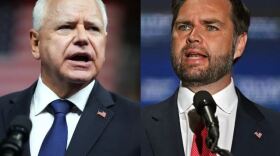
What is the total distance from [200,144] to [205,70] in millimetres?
348

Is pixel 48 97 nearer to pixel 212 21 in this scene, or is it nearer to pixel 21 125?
pixel 21 125

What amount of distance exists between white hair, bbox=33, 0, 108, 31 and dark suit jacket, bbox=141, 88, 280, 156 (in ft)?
1.64

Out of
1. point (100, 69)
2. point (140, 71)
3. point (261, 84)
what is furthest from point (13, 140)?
point (261, 84)

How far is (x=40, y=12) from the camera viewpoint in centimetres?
226

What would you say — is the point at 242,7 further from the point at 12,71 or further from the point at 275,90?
the point at 12,71

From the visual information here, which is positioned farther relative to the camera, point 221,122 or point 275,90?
point 275,90

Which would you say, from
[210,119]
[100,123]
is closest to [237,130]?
[210,119]

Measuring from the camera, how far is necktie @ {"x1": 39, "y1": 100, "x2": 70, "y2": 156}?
83.5 inches

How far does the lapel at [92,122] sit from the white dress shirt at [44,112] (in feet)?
0.09

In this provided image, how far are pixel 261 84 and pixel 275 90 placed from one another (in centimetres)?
8

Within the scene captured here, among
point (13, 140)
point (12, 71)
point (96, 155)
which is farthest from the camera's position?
point (12, 71)

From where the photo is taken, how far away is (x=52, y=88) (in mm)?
2238

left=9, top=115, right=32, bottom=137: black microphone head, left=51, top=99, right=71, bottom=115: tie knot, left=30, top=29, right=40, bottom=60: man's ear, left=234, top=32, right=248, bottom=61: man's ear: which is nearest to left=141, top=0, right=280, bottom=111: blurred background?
left=234, top=32, right=248, bottom=61: man's ear

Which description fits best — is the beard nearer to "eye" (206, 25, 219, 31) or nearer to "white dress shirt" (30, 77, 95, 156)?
"eye" (206, 25, 219, 31)
